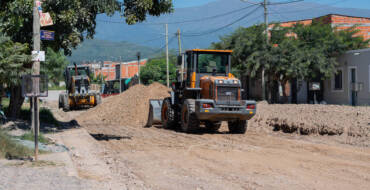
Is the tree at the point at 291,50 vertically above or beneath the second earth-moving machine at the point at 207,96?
above

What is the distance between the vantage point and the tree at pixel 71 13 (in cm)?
1433

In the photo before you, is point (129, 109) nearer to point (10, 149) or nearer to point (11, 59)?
point (11, 59)

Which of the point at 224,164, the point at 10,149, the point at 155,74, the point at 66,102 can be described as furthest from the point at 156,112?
the point at 155,74

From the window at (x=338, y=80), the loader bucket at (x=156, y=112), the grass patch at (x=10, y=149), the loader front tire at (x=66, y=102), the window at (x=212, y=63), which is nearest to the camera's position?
the grass patch at (x=10, y=149)

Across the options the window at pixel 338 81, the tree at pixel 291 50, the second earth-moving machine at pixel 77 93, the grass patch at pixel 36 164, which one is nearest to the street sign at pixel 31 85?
the grass patch at pixel 36 164

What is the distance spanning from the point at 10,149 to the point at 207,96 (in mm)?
7943

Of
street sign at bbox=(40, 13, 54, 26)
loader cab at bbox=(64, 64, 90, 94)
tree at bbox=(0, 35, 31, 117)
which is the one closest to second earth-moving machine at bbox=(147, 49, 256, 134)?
street sign at bbox=(40, 13, 54, 26)

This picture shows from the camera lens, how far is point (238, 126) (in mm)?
17031

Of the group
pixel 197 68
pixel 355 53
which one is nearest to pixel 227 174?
pixel 197 68

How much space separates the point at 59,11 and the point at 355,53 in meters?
18.7

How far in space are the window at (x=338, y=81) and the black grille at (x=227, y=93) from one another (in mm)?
14468

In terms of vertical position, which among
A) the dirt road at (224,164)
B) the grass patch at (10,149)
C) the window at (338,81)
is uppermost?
the window at (338,81)

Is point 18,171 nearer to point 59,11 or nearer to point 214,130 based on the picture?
point 59,11

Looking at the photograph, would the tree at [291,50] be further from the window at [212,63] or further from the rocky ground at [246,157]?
the window at [212,63]
